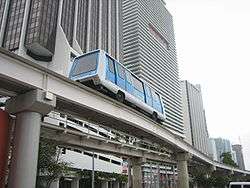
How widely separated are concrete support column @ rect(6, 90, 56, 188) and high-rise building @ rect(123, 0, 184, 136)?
4680 inches

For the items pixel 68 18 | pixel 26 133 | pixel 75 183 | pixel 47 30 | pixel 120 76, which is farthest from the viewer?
pixel 68 18

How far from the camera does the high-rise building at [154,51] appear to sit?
141 m

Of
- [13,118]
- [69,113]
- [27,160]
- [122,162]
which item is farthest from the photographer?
[122,162]

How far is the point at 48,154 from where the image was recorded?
87.9ft

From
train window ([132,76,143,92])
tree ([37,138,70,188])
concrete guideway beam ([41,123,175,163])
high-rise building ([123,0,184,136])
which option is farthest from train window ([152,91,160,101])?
high-rise building ([123,0,184,136])

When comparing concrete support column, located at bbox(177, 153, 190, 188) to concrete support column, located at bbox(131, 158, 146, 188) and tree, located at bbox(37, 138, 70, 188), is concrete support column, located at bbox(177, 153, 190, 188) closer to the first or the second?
concrete support column, located at bbox(131, 158, 146, 188)

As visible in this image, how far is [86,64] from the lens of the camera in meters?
18.7

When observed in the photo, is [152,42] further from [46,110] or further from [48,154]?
[46,110]

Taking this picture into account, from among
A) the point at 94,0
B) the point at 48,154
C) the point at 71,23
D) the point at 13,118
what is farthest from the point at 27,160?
the point at 94,0

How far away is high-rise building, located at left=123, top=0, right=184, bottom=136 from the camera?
141 m

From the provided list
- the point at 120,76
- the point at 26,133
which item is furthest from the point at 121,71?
the point at 26,133

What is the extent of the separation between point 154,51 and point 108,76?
455 feet

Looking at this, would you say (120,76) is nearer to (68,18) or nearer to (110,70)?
(110,70)

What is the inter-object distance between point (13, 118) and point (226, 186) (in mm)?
48891
